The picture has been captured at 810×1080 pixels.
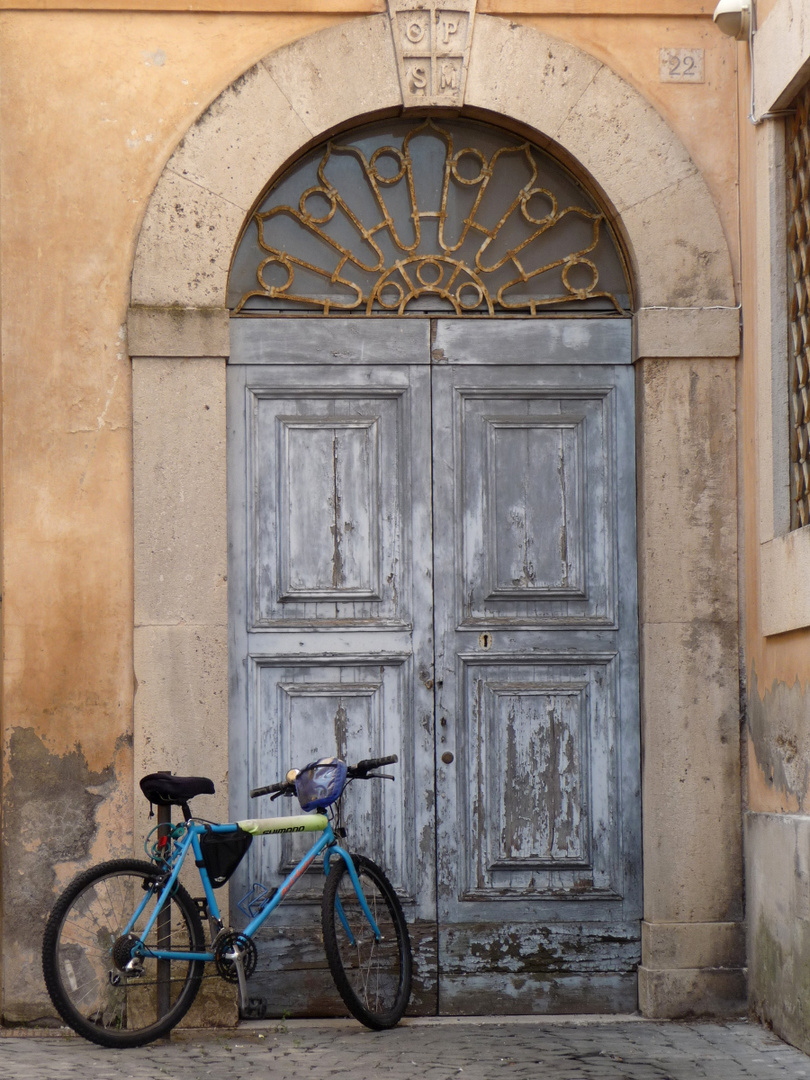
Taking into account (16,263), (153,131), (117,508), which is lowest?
(117,508)

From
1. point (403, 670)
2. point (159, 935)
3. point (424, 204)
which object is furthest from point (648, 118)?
point (159, 935)

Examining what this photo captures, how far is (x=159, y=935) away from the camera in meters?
5.20

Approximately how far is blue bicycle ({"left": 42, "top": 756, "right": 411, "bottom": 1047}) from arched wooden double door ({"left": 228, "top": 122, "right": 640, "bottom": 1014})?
0.25m

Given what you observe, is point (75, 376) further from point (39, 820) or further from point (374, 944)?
point (374, 944)

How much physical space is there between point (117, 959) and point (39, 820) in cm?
78

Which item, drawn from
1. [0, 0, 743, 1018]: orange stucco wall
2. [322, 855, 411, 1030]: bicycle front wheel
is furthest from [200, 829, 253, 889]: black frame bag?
[0, 0, 743, 1018]: orange stucco wall

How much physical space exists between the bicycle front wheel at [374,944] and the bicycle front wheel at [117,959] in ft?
2.01

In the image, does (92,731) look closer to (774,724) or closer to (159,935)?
(159,935)

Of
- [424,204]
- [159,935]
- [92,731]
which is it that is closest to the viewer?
[159,935]

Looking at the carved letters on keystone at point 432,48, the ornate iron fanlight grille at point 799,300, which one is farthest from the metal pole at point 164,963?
the carved letters on keystone at point 432,48

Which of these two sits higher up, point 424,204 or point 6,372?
point 424,204

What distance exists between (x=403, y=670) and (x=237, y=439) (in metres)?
1.25

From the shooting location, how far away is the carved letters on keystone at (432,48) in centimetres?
577

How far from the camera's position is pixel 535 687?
5.82m
